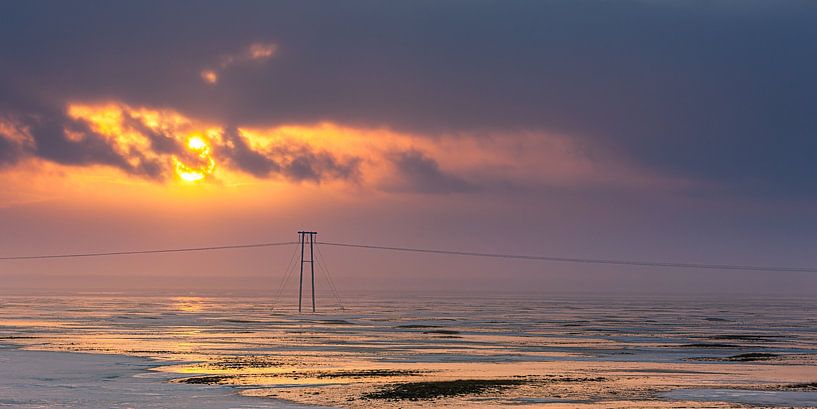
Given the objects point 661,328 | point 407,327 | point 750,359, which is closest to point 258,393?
point 750,359

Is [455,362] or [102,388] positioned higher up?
[455,362]

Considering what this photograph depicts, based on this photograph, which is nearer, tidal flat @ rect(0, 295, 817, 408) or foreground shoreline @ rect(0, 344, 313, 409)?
foreground shoreline @ rect(0, 344, 313, 409)

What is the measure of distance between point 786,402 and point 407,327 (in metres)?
64.2

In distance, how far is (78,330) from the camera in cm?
9150

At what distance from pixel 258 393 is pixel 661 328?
69185 millimetres

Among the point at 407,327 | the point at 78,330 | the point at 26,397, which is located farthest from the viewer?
the point at 407,327

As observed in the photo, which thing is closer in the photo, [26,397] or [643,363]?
[26,397]

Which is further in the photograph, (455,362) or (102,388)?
(455,362)

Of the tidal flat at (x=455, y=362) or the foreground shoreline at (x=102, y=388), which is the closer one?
the foreground shoreline at (x=102, y=388)

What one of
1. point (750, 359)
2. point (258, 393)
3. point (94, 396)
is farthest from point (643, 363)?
point (94, 396)

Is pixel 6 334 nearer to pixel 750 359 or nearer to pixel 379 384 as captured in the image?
pixel 379 384

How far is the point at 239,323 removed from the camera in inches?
4345

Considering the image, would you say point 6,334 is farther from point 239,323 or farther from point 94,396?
point 94,396

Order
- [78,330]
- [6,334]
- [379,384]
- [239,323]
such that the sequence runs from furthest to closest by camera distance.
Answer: [239,323]
[78,330]
[6,334]
[379,384]
